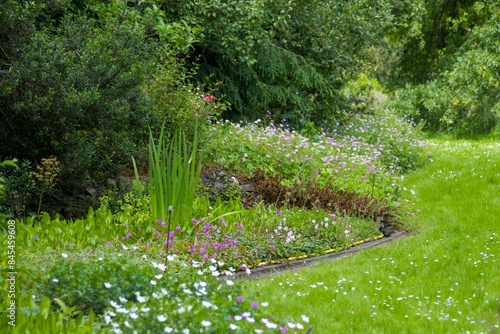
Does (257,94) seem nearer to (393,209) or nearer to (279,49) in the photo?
(279,49)

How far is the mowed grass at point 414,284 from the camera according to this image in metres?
3.39

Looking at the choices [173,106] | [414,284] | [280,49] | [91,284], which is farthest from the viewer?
[280,49]

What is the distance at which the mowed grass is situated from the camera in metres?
3.39

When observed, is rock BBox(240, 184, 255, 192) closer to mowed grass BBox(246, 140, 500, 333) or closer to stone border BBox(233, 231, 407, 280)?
stone border BBox(233, 231, 407, 280)

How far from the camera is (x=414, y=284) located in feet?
13.5

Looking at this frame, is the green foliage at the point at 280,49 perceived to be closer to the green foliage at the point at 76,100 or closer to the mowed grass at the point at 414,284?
the green foliage at the point at 76,100

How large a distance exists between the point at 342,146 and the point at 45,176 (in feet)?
18.3

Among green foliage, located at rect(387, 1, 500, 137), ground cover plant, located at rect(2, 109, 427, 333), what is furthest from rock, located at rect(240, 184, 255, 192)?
green foliage, located at rect(387, 1, 500, 137)

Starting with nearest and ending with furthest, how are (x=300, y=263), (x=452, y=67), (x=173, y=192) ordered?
(x=173, y=192) → (x=300, y=263) → (x=452, y=67)

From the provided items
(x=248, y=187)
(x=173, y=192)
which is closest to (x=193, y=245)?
(x=173, y=192)

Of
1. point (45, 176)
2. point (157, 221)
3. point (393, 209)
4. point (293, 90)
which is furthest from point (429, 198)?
point (45, 176)

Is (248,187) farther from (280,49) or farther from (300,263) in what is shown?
(280,49)

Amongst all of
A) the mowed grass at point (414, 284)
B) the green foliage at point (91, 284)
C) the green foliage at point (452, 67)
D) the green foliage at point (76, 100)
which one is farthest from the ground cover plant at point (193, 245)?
the green foliage at point (452, 67)

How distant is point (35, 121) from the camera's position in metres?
5.09
